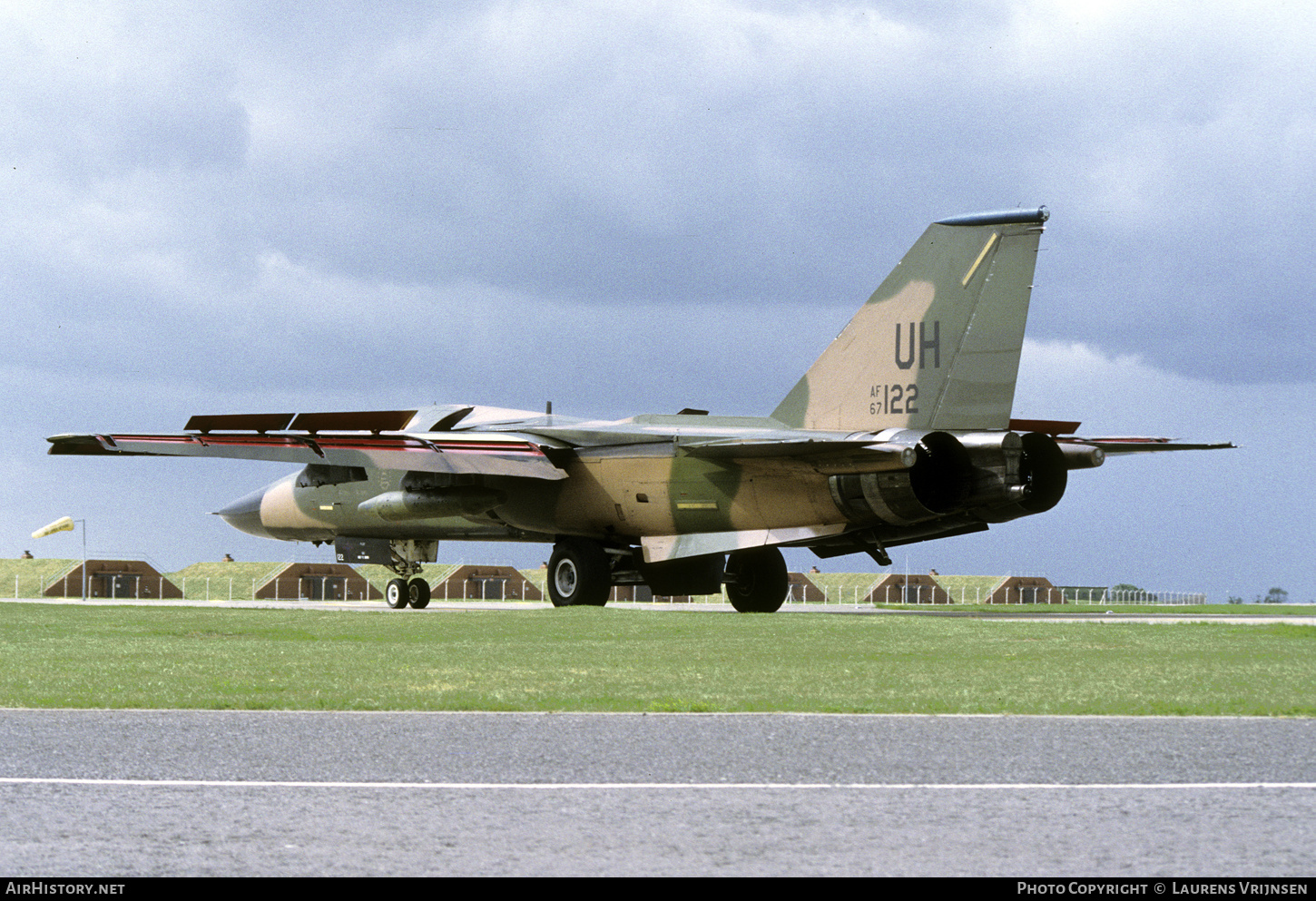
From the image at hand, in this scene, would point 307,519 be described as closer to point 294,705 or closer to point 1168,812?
point 294,705

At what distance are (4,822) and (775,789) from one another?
354 centimetres

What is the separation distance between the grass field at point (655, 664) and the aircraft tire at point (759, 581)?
5437 millimetres

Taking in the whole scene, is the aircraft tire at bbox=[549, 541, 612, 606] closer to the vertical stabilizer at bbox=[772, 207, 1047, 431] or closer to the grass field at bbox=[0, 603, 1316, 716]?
the grass field at bbox=[0, 603, 1316, 716]

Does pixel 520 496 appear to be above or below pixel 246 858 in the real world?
above

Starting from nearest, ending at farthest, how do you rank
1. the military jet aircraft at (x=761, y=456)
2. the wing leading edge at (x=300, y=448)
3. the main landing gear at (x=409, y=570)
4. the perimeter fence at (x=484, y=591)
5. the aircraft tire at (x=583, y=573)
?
the military jet aircraft at (x=761, y=456), the wing leading edge at (x=300, y=448), the aircraft tire at (x=583, y=573), the main landing gear at (x=409, y=570), the perimeter fence at (x=484, y=591)

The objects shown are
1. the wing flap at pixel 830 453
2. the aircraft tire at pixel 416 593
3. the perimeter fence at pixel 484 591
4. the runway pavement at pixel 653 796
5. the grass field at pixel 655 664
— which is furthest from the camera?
the perimeter fence at pixel 484 591

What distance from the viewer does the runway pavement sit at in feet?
17.0

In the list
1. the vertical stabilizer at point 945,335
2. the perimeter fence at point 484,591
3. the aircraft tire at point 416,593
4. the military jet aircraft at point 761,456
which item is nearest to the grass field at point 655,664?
the military jet aircraft at point 761,456

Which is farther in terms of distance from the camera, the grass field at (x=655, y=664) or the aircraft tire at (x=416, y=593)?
the aircraft tire at (x=416, y=593)

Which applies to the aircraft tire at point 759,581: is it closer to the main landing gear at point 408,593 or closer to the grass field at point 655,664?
the grass field at point 655,664

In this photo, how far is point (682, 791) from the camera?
22.2 feet

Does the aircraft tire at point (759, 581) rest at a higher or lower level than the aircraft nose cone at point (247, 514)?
lower

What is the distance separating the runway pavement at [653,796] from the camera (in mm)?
5172

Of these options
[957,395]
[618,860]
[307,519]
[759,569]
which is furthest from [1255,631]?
[307,519]
